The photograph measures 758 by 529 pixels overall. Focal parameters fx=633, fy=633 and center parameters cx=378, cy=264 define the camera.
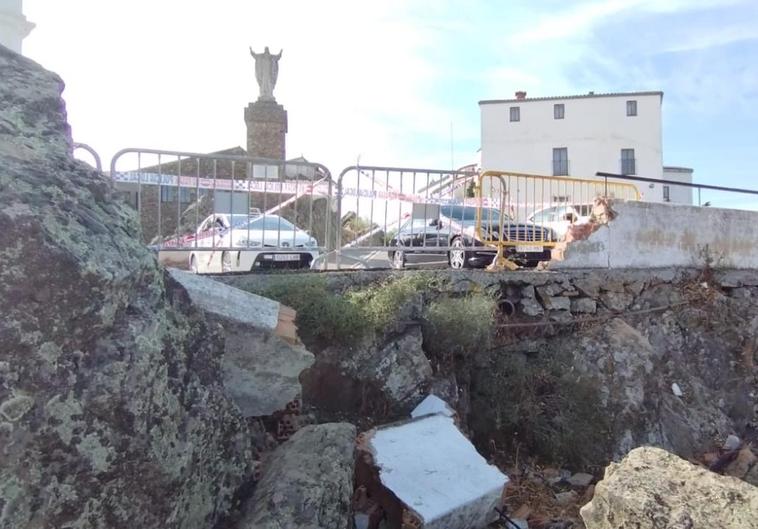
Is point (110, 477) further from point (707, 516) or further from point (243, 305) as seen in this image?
point (707, 516)

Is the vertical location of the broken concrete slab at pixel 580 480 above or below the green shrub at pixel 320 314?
below

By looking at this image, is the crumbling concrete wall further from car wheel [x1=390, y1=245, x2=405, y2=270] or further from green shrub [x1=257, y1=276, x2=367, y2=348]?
green shrub [x1=257, y1=276, x2=367, y2=348]

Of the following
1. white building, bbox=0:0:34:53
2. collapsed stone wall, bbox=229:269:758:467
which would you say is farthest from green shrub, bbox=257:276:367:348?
white building, bbox=0:0:34:53

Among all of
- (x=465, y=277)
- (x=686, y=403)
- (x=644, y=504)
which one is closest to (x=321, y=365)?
(x=465, y=277)

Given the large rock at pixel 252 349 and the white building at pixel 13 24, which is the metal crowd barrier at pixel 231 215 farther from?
the white building at pixel 13 24

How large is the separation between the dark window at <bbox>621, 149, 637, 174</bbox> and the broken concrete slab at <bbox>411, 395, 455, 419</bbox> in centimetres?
3992

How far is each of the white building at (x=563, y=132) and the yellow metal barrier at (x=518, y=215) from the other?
31381 mm

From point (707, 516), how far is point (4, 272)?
8.80ft

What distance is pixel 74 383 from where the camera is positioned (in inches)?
74.1

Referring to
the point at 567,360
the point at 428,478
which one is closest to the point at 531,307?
the point at 567,360

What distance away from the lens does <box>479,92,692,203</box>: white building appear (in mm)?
41438

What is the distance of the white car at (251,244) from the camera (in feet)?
20.9

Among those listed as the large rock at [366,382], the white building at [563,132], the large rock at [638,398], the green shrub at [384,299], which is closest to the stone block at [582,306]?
the large rock at [638,398]

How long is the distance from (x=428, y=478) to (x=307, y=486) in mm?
1146
